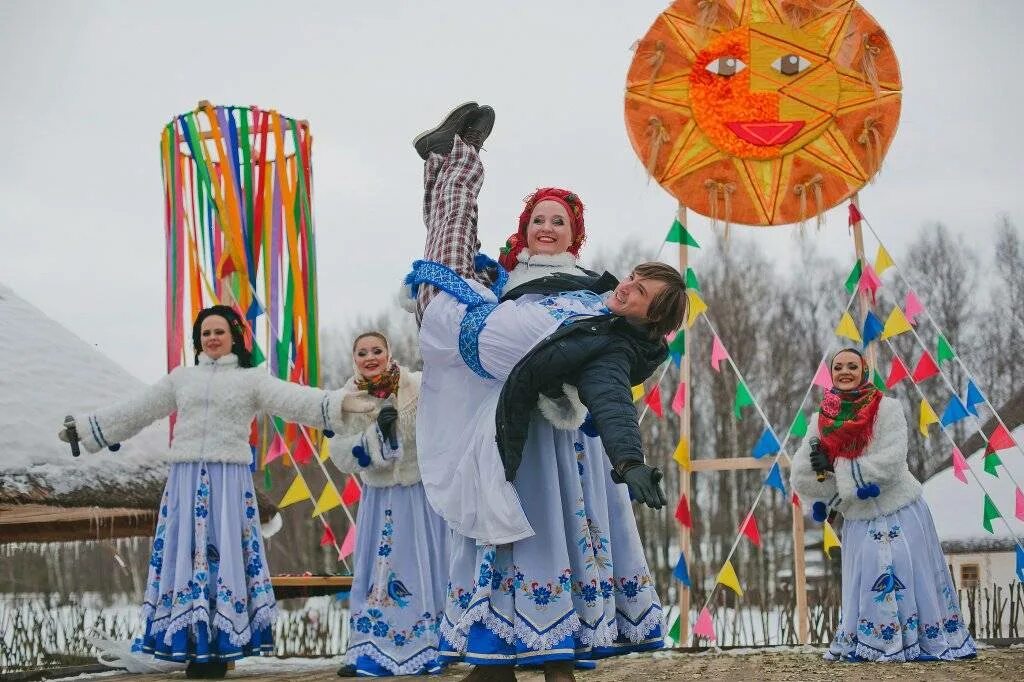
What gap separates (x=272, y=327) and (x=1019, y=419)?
9.58 metres

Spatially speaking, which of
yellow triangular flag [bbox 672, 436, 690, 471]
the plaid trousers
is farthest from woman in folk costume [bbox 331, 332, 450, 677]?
yellow triangular flag [bbox 672, 436, 690, 471]

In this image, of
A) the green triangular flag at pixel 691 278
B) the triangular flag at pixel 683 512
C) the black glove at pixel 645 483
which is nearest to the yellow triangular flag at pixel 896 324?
the green triangular flag at pixel 691 278

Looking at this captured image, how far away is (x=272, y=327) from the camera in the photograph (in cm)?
723

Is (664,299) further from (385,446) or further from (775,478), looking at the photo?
(775,478)

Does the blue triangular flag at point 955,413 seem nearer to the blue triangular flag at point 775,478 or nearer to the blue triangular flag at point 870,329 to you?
the blue triangular flag at point 870,329

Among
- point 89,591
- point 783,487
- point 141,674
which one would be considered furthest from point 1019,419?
point 89,591

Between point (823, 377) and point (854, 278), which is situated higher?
point (854, 278)

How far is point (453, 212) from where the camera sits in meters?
3.63

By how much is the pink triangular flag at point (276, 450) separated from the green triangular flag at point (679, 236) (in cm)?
283

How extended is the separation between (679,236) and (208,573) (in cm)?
369

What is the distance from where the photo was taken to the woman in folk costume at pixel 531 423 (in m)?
3.26

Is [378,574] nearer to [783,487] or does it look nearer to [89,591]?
[783,487]

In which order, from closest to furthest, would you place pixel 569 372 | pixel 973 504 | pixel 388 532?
pixel 569 372 → pixel 388 532 → pixel 973 504

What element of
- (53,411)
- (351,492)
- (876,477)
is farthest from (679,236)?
(53,411)
